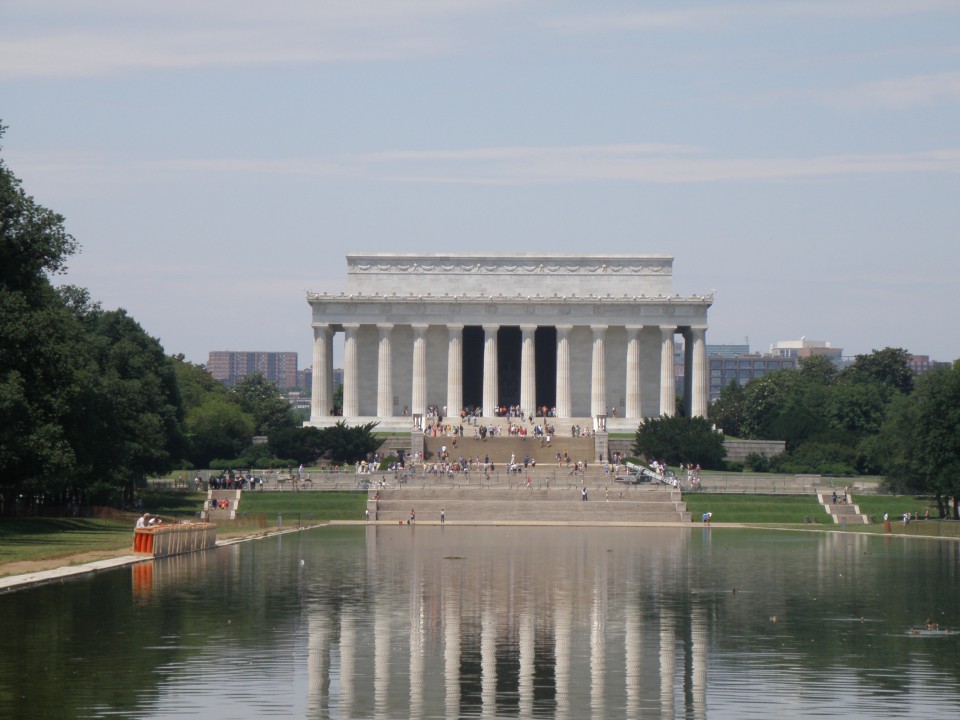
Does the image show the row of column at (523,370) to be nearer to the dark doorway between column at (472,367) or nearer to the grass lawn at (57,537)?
the dark doorway between column at (472,367)

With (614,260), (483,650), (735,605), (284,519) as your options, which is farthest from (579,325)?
(483,650)

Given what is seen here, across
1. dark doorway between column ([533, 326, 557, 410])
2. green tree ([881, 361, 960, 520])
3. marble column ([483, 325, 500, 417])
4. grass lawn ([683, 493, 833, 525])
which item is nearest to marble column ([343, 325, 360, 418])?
marble column ([483, 325, 500, 417])

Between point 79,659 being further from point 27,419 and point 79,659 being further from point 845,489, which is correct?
point 845,489

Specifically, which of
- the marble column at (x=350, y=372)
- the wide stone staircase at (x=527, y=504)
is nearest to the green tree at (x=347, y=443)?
the marble column at (x=350, y=372)

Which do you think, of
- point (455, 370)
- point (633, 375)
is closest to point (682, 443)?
point (633, 375)

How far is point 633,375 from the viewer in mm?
137250

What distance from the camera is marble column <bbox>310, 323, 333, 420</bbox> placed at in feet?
456

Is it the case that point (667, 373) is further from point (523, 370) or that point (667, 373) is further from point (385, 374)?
point (385, 374)

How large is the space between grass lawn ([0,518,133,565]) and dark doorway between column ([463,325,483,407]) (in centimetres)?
6351

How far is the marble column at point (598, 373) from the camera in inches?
5423

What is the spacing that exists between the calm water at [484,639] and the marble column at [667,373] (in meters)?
76.8

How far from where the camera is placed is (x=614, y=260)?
140m

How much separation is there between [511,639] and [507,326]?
343 ft

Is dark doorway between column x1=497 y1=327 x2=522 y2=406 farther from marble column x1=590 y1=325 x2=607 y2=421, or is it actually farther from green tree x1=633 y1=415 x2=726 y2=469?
green tree x1=633 y1=415 x2=726 y2=469
